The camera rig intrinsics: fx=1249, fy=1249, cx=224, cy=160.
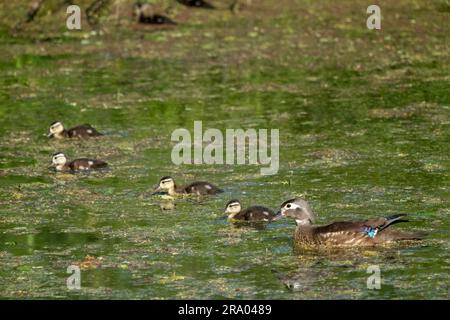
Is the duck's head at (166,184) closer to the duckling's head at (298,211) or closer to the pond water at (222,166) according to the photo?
the pond water at (222,166)

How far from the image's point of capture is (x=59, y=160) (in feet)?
47.9

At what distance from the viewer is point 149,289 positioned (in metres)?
10.0

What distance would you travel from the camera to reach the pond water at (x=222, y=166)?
10445mm

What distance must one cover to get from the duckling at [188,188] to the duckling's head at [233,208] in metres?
0.91

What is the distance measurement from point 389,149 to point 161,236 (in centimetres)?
434

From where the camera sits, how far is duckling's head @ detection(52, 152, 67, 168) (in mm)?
14581

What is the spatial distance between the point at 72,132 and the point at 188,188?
3.57m

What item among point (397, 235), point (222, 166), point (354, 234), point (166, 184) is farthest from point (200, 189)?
point (397, 235)

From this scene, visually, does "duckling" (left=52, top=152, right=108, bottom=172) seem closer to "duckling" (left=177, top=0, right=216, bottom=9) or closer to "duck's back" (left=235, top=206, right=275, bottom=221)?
"duck's back" (left=235, top=206, right=275, bottom=221)

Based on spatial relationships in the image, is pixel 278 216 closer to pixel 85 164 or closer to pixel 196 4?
pixel 85 164

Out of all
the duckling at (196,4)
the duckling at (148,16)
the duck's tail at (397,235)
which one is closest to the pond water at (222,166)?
the duck's tail at (397,235)

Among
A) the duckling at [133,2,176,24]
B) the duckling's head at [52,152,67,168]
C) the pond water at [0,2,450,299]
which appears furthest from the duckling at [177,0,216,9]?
the duckling's head at [52,152,67,168]
